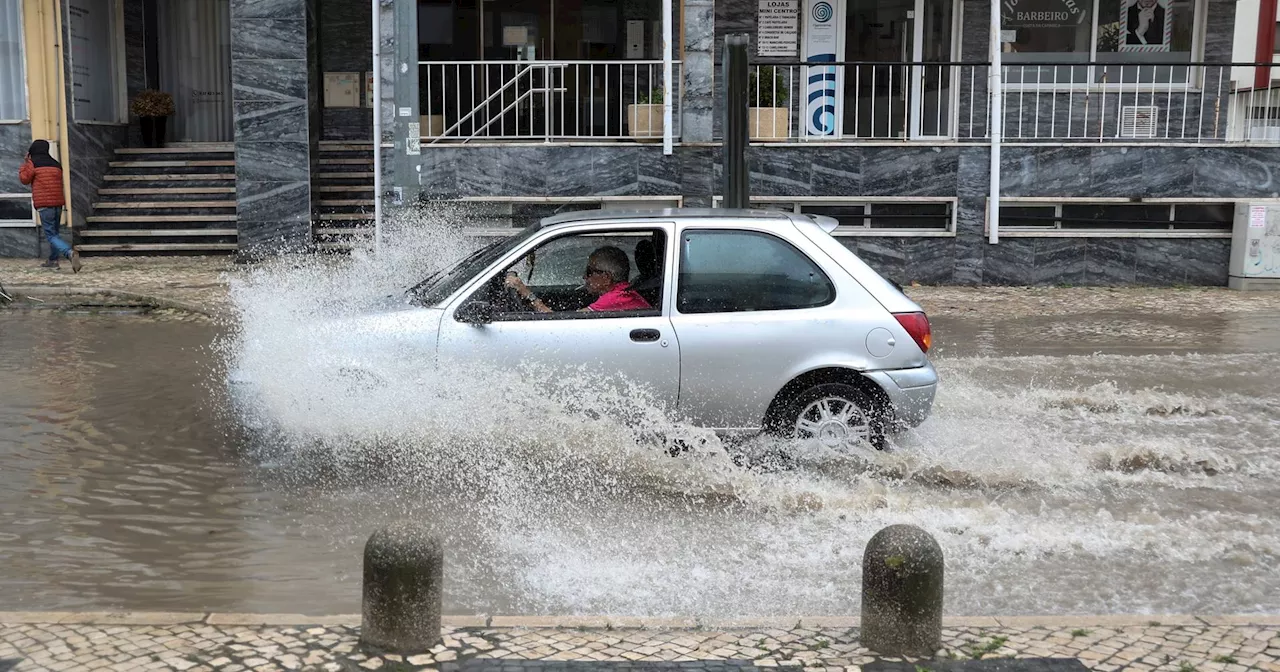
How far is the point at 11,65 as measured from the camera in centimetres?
1767

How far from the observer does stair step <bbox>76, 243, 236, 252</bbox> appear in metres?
17.6

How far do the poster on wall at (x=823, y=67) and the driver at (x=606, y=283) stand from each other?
1058 cm

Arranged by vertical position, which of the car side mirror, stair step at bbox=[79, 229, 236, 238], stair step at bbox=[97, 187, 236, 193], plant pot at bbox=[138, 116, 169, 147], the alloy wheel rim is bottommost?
the alloy wheel rim

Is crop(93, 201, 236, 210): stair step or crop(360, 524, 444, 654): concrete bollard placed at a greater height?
crop(93, 201, 236, 210): stair step

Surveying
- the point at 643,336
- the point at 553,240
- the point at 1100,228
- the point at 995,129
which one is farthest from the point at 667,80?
the point at 643,336

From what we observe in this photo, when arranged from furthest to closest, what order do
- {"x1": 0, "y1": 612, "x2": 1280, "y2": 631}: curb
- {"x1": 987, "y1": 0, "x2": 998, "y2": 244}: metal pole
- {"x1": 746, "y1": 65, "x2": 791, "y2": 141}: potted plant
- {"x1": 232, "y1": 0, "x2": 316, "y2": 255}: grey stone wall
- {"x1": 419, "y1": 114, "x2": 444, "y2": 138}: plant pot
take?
{"x1": 419, "y1": 114, "x2": 444, "y2": 138}: plant pot < {"x1": 232, "y1": 0, "x2": 316, "y2": 255}: grey stone wall < {"x1": 746, "y1": 65, "x2": 791, "y2": 141}: potted plant < {"x1": 987, "y1": 0, "x2": 998, "y2": 244}: metal pole < {"x1": 0, "y1": 612, "x2": 1280, "y2": 631}: curb

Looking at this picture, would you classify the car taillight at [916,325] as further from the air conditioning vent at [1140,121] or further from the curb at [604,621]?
the air conditioning vent at [1140,121]

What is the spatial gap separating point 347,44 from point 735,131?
32.9ft

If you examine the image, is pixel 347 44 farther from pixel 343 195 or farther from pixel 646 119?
pixel 646 119

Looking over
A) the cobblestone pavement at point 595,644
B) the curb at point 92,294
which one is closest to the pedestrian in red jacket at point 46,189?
the curb at point 92,294

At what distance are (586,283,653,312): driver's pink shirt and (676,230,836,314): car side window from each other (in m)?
0.22

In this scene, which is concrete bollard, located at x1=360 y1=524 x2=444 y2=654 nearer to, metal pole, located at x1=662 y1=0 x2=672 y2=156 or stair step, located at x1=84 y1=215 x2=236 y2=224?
metal pole, located at x1=662 y1=0 x2=672 y2=156

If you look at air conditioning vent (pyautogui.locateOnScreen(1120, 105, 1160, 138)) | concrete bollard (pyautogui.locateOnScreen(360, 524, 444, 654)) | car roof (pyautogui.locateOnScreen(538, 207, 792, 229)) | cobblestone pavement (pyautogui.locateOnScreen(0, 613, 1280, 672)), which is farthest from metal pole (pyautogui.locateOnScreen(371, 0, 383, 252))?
concrete bollard (pyautogui.locateOnScreen(360, 524, 444, 654))

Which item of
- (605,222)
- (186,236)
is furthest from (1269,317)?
(186,236)
